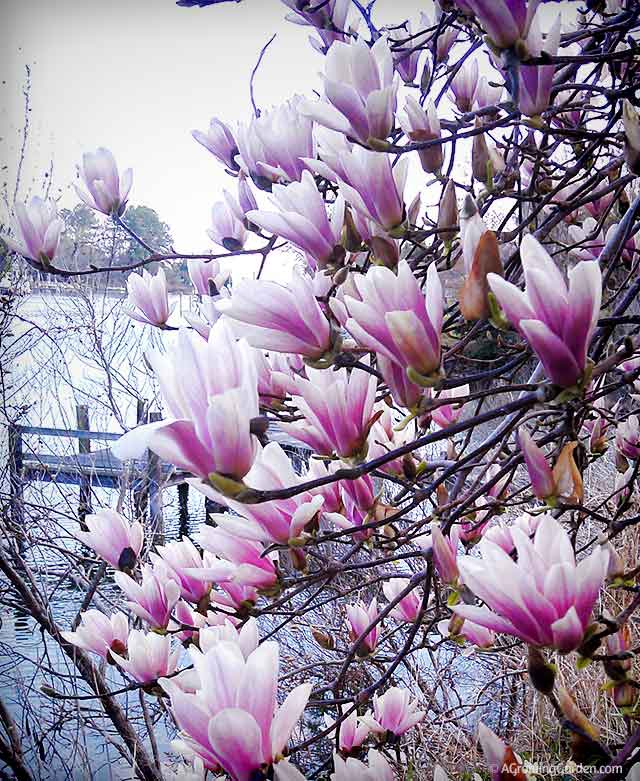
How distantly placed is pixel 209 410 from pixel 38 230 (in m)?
0.45

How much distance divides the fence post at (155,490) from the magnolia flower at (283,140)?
155 centimetres

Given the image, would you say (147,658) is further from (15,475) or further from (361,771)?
(15,475)

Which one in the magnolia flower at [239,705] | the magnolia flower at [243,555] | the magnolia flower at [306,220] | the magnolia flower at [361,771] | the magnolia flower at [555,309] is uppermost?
the magnolia flower at [306,220]

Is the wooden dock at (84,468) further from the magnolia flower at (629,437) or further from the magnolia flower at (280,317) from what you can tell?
the magnolia flower at (280,317)

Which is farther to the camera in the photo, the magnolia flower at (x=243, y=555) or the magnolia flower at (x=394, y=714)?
the magnolia flower at (x=394, y=714)

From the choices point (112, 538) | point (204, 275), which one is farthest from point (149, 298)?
point (112, 538)

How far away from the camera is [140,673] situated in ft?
1.77

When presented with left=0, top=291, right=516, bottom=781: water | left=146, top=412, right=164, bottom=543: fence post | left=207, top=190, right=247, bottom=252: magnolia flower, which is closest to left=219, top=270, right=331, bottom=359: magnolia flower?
left=207, top=190, right=247, bottom=252: magnolia flower

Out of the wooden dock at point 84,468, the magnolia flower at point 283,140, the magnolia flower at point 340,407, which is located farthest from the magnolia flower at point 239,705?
the wooden dock at point 84,468

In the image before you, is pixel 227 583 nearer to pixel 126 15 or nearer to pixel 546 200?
pixel 546 200

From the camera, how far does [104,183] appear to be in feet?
2.34

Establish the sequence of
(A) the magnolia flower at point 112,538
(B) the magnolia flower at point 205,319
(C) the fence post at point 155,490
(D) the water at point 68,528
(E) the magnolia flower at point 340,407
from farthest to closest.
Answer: (C) the fence post at point 155,490
(D) the water at point 68,528
(A) the magnolia flower at point 112,538
(B) the magnolia flower at point 205,319
(E) the magnolia flower at point 340,407

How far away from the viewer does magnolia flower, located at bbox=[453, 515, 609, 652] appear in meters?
0.30

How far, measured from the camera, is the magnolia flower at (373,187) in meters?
0.39
